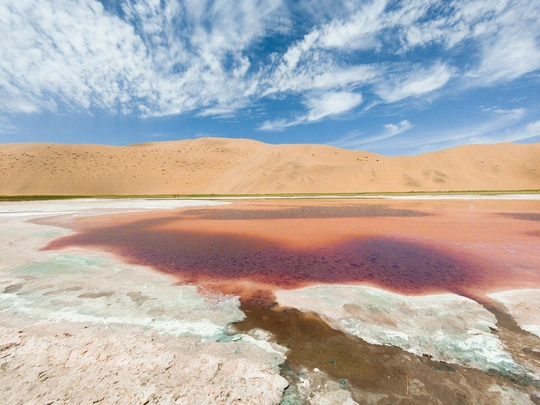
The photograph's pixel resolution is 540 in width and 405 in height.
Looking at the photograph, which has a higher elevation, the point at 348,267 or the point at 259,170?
the point at 259,170

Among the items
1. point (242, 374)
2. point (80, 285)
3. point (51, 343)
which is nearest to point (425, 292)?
point (242, 374)

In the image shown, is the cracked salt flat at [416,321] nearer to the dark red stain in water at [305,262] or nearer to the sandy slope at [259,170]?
the dark red stain in water at [305,262]

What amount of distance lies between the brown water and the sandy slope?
46.8m

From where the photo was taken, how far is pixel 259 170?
69.6m

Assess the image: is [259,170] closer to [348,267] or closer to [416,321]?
[348,267]

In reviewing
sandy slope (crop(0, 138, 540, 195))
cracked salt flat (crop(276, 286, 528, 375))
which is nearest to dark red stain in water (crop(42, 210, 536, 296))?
cracked salt flat (crop(276, 286, 528, 375))

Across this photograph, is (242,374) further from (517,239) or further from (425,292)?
(517,239)

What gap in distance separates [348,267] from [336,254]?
1.37 meters

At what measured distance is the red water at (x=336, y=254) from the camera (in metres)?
6.42

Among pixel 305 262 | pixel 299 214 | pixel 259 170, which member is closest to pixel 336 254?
pixel 305 262

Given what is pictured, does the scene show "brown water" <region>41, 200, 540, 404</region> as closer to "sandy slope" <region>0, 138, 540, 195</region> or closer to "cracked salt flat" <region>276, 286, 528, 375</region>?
"cracked salt flat" <region>276, 286, 528, 375</region>

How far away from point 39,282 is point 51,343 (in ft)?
11.0

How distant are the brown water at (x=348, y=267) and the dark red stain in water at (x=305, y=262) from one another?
0.10ft

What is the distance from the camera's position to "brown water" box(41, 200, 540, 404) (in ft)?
10.6
